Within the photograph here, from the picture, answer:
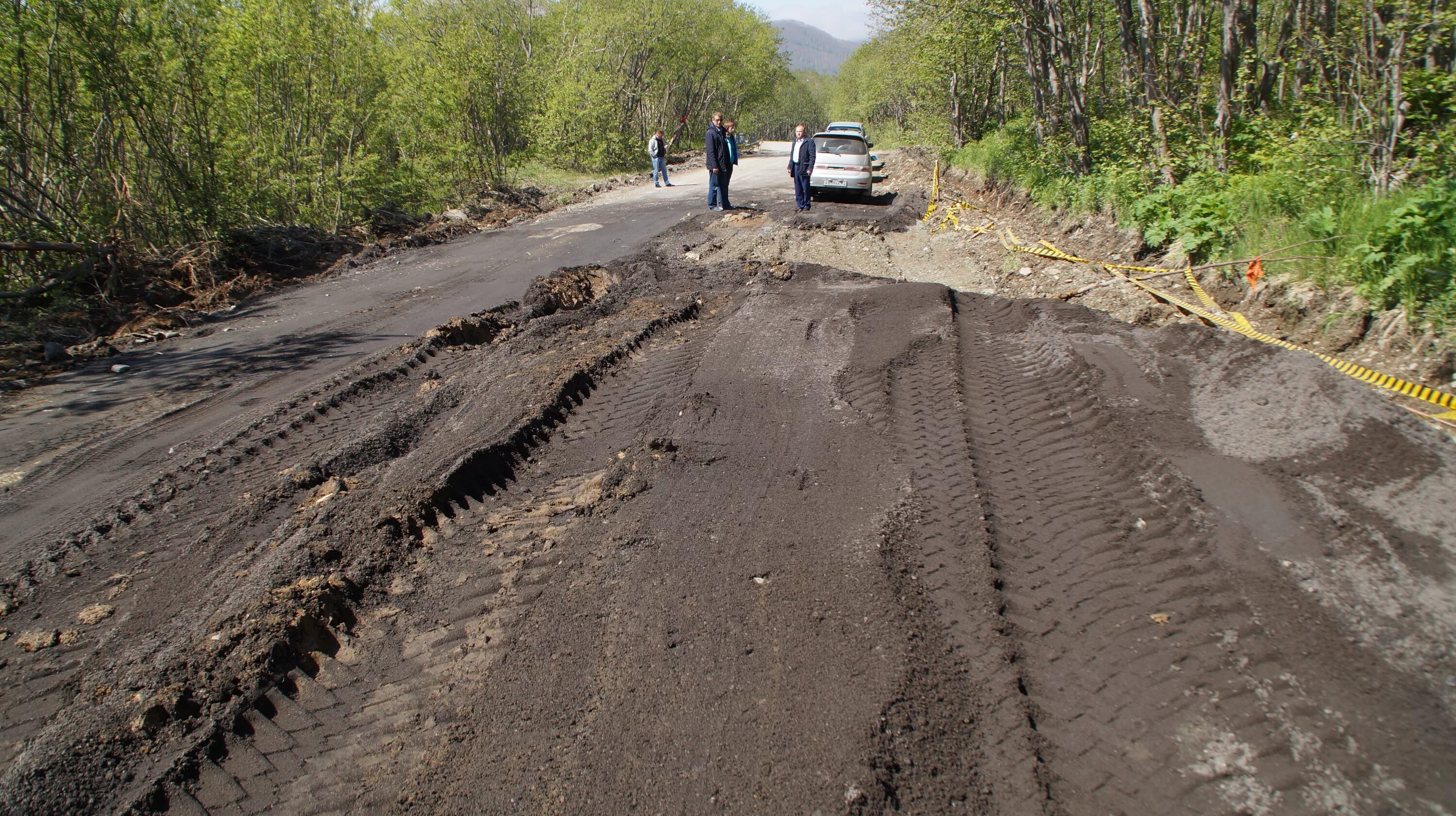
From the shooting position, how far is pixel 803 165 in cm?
1498

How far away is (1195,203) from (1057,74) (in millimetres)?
8472

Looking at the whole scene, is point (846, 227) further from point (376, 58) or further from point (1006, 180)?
point (376, 58)

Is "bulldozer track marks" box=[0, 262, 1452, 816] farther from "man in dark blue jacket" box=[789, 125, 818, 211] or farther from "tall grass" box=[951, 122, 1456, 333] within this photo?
"man in dark blue jacket" box=[789, 125, 818, 211]

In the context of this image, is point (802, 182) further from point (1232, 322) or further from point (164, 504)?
point (164, 504)

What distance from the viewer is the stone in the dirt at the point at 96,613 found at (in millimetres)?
3521

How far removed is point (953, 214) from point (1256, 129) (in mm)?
5574

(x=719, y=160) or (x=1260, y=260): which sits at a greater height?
(x=719, y=160)

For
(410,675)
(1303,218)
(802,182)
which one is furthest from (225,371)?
(802,182)

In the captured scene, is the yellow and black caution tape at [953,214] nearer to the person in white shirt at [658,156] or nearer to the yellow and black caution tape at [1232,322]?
the yellow and black caution tape at [1232,322]

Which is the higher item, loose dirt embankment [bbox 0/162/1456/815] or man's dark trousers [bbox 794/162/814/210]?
man's dark trousers [bbox 794/162/814/210]

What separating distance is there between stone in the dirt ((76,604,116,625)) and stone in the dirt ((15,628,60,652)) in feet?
0.39

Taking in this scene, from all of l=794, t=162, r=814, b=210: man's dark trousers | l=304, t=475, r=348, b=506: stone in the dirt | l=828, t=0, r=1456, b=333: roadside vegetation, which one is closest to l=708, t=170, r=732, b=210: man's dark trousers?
l=794, t=162, r=814, b=210: man's dark trousers

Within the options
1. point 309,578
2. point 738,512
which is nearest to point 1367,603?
point 738,512

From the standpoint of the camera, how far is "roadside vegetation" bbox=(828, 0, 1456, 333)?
602cm
